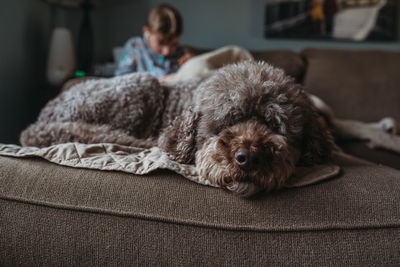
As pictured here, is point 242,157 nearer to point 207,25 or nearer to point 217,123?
point 217,123

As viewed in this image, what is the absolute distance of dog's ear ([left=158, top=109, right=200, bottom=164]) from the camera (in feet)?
5.12

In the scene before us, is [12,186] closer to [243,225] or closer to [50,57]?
[243,225]

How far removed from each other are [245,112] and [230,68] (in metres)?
0.30

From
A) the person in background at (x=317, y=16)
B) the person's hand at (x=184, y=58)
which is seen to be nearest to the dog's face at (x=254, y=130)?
the person's hand at (x=184, y=58)

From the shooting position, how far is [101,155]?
1485 millimetres

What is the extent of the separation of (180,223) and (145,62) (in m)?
2.20

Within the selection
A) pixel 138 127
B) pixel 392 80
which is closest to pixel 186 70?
pixel 138 127

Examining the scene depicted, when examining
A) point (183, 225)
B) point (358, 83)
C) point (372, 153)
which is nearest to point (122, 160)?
point (183, 225)

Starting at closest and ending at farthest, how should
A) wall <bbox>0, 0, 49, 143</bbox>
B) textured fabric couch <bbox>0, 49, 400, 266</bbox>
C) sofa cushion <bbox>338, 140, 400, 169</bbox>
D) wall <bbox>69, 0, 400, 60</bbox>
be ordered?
textured fabric couch <bbox>0, 49, 400, 266</bbox> → sofa cushion <bbox>338, 140, 400, 169</bbox> → wall <bbox>0, 0, 49, 143</bbox> → wall <bbox>69, 0, 400, 60</bbox>

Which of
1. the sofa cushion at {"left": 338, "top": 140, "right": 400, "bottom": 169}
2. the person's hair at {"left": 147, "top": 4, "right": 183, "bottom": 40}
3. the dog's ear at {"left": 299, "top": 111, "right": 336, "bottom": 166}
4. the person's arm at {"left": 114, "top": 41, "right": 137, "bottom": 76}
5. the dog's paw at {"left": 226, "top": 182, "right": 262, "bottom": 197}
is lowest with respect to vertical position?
the sofa cushion at {"left": 338, "top": 140, "right": 400, "bottom": 169}

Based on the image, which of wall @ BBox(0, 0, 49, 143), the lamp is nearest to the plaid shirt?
the lamp

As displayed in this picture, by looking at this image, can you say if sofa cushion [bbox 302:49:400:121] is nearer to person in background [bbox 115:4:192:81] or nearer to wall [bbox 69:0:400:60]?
wall [bbox 69:0:400:60]

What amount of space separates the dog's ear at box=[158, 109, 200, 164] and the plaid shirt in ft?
5.20

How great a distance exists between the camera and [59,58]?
345cm
